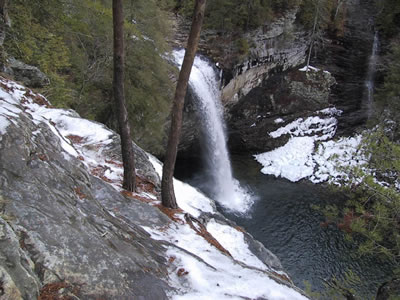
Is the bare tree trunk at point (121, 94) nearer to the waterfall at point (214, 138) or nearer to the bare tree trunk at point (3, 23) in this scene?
the bare tree trunk at point (3, 23)

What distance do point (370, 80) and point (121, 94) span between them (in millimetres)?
23599

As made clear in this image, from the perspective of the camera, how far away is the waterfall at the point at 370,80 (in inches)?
864

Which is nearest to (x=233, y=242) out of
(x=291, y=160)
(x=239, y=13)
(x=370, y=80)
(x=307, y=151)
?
(x=291, y=160)

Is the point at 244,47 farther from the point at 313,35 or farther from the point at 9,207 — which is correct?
the point at 9,207

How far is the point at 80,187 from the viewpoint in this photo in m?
4.32

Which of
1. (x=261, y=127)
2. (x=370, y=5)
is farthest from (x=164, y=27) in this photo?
(x=370, y=5)

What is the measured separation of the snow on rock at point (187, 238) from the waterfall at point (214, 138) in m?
7.55

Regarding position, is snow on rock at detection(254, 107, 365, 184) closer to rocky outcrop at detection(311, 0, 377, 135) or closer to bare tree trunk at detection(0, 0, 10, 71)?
rocky outcrop at detection(311, 0, 377, 135)

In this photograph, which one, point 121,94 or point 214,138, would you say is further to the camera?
point 214,138

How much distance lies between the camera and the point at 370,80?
22.7 m

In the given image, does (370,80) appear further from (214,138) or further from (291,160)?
(214,138)

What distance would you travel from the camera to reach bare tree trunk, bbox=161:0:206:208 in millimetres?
4957

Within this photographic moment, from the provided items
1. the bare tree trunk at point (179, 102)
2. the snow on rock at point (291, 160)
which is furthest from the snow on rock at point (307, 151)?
the bare tree trunk at point (179, 102)

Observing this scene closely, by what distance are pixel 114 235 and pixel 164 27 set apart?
13.2 meters
